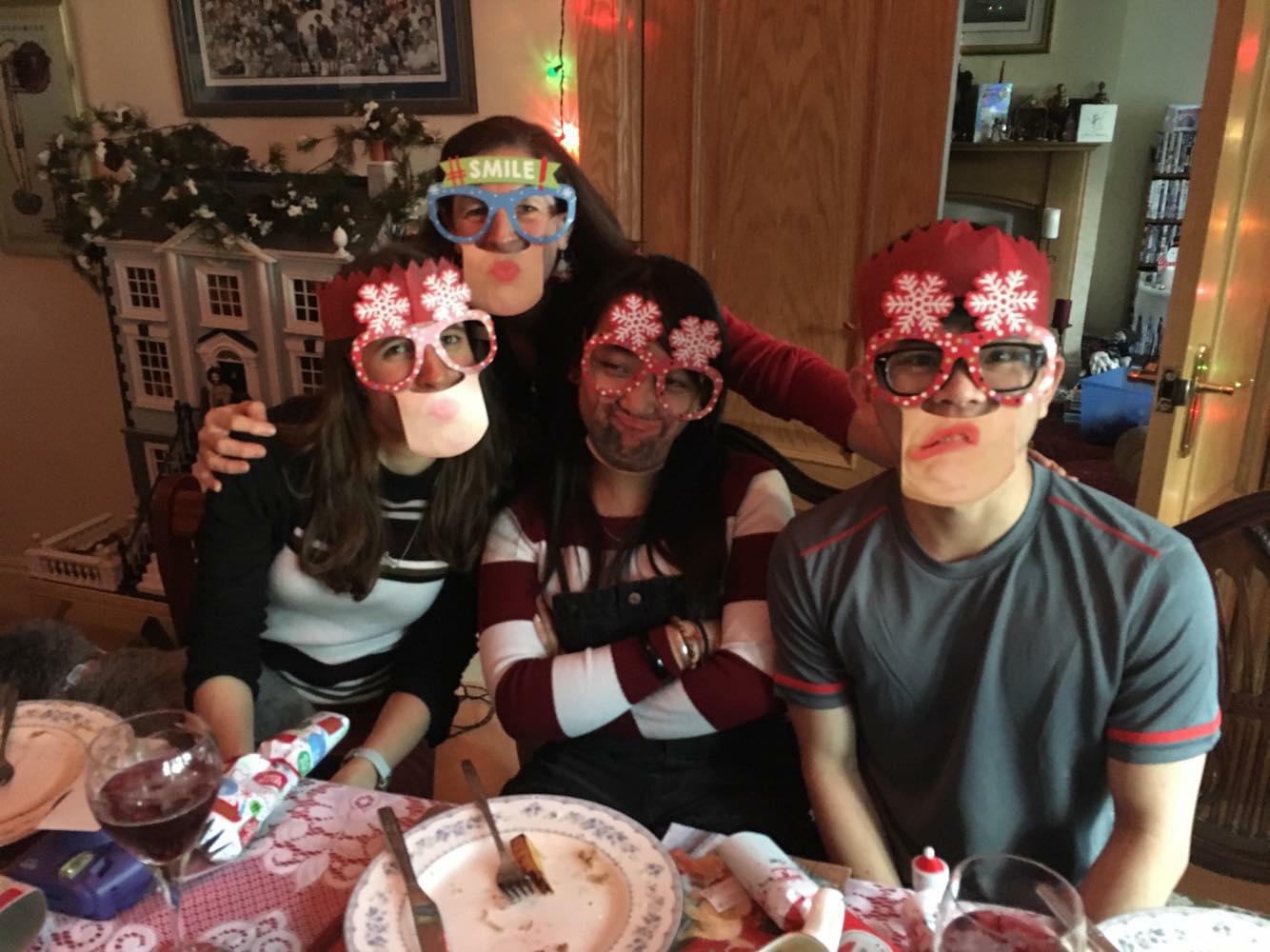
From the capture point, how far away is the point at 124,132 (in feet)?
9.03

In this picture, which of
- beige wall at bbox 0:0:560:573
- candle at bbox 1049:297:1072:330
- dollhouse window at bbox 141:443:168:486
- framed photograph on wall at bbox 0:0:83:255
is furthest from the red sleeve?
candle at bbox 1049:297:1072:330

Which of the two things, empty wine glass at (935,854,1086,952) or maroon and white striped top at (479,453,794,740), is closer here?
empty wine glass at (935,854,1086,952)

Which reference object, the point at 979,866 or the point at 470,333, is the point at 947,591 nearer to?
the point at 979,866

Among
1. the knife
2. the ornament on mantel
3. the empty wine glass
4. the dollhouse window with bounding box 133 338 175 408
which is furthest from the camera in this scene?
the dollhouse window with bounding box 133 338 175 408

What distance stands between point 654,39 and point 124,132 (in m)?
1.53

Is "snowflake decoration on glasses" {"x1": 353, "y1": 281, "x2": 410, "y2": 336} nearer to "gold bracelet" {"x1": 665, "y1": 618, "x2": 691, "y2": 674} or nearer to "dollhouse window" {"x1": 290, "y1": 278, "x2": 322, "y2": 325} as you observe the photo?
"gold bracelet" {"x1": 665, "y1": 618, "x2": 691, "y2": 674}

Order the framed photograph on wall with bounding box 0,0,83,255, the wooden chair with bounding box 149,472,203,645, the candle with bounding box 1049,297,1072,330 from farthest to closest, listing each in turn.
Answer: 1. the candle with bounding box 1049,297,1072,330
2. the framed photograph on wall with bounding box 0,0,83,255
3. the wooden chair with bounding box 149,472,203,645

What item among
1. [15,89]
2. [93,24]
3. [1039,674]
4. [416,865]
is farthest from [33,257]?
[1039,674]

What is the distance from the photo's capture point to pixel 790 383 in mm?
1497

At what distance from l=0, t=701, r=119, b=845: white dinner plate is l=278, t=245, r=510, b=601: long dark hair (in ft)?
1.11

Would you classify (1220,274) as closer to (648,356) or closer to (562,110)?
(648,356)

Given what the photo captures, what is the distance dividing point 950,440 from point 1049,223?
19.5 feet

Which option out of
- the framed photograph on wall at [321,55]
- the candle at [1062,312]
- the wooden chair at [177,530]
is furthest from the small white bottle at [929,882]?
the candle at [1062,312]

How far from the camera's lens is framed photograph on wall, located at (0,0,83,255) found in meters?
2.81
